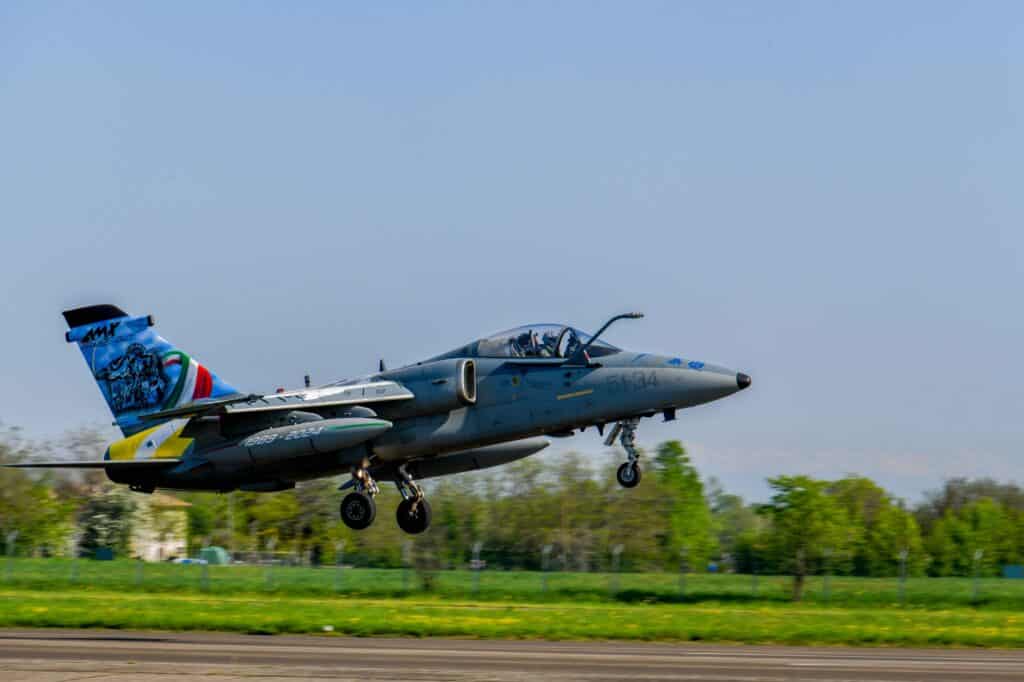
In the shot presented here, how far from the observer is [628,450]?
25656 millimetres

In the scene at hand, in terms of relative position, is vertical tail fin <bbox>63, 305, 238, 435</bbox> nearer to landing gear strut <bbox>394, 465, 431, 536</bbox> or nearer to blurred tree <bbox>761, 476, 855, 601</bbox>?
landing gear strut <bbox>394, 465, 431, 536</bbox>

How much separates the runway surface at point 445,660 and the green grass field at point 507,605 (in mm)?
2087

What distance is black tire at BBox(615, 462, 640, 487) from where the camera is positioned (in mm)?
24922

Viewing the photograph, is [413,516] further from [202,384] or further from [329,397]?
[202,384]

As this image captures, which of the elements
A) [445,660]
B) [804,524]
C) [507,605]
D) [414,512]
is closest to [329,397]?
[414,512]

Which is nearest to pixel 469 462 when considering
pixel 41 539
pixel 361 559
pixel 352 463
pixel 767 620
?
pixel 352 463

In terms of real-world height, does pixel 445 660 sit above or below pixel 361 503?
below

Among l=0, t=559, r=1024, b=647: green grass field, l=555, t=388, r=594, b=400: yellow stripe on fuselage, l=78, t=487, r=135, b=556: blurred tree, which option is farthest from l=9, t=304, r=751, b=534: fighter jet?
l=78, t=487, r=135, b=556: blurred tree

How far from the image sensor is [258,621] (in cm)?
2922

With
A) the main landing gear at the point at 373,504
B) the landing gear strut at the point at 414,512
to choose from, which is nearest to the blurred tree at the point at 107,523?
the main landing gear at the point at 373,504

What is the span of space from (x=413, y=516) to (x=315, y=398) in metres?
3.11

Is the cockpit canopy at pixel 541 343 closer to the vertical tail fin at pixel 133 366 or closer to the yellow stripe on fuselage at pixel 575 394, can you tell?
the yellow stripe on fuselage at pixel 575 394

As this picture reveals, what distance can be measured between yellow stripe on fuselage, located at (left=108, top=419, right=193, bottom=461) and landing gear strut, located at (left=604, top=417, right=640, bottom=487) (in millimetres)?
8769

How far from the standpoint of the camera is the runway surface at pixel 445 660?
1961 cm
